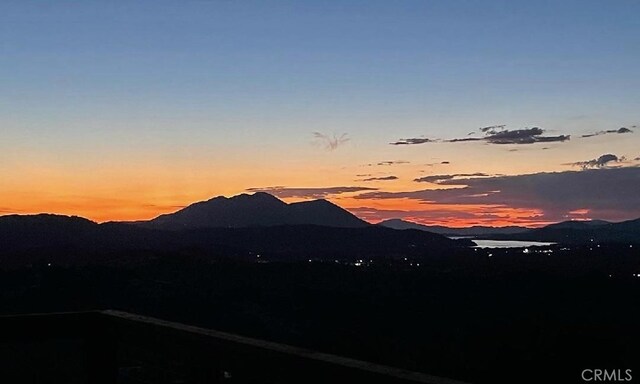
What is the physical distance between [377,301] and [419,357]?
90.5 feet

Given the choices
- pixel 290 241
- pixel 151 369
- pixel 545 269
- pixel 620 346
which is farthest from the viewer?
pixel 290 241

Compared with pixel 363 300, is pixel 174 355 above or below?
above

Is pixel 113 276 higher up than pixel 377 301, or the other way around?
pixel 113 276

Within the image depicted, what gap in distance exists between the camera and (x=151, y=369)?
8.73 ft

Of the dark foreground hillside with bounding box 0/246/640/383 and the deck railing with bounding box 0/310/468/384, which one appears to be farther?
the dark foreground hillside with bounding box 0/246/640/383

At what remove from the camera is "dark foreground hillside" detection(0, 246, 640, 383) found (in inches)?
1569

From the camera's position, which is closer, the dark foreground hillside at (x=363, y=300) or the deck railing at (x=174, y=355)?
the deck railing at (x=174, y=355)

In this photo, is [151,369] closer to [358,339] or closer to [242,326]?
[358,339]

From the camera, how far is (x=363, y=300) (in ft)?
223

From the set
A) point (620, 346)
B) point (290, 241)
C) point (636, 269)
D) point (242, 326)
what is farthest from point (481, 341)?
point (290, 241)

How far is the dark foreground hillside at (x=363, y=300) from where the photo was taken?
3984cm

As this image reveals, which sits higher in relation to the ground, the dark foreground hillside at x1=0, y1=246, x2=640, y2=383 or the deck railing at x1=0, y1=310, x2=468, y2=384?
the deck railing at x1=0, y1=310, x2=468, y2=384

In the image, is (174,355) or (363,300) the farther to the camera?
(363,300)

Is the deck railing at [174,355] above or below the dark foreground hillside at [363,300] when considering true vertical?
above
